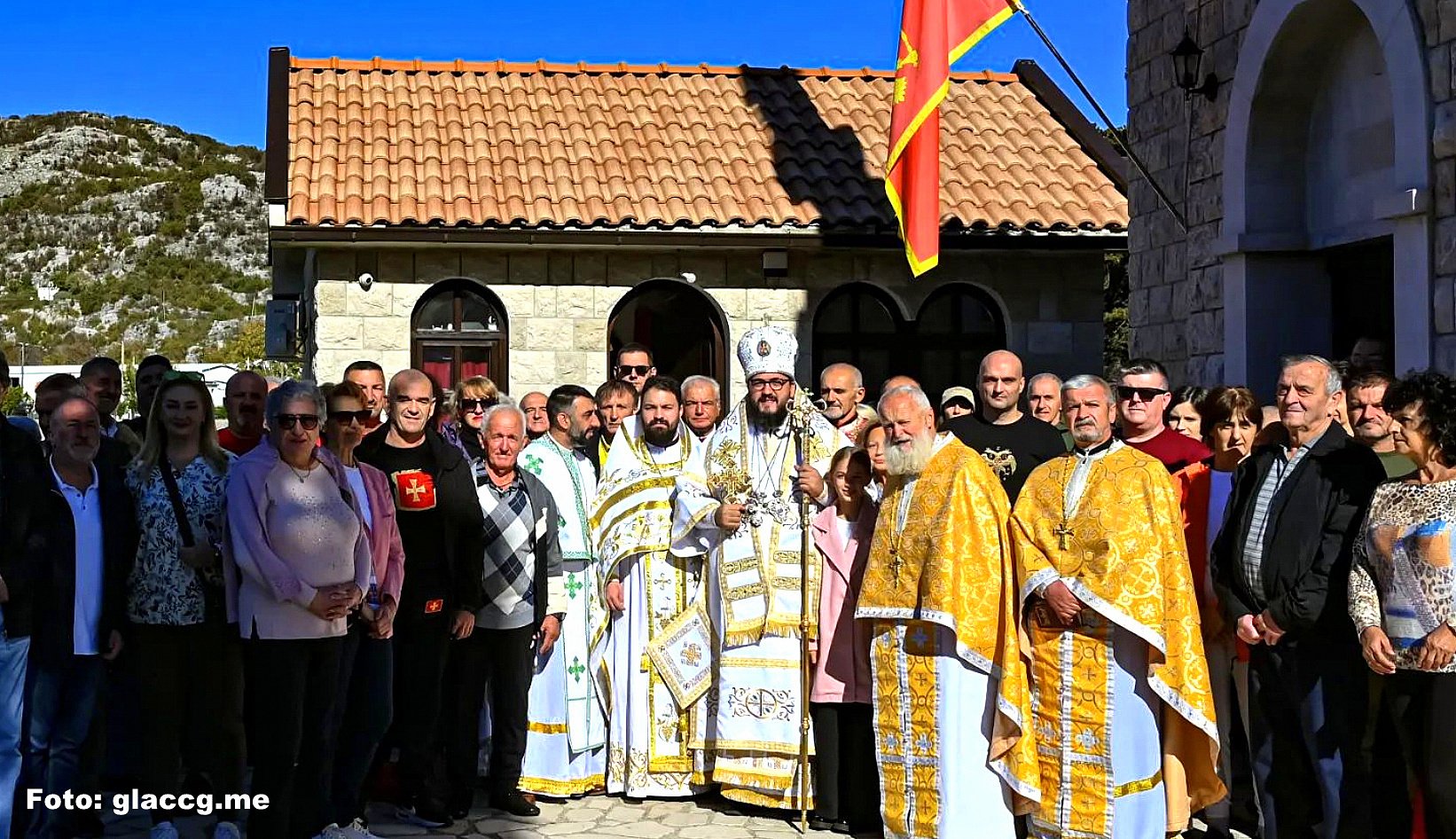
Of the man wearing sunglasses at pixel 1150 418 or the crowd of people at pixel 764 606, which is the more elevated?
the man wearing sunglasses at pixel 1150 418

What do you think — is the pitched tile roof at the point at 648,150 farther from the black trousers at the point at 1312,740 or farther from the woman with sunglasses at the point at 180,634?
the black trousers at the point at 1312,740

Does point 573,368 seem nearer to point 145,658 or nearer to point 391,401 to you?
point 391,401

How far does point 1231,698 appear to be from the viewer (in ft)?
21.2

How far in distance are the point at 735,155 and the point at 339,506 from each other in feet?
30.1

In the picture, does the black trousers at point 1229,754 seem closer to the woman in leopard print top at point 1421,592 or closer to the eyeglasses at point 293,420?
the woman in leopard print top at point 1421,592

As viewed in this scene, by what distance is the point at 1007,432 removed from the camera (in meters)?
6.65

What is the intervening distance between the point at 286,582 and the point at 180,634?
1.93 feet

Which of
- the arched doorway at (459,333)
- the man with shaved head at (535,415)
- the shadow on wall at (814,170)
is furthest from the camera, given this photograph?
the shadow on wall at (814,170)

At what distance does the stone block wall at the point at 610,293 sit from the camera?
12570mm

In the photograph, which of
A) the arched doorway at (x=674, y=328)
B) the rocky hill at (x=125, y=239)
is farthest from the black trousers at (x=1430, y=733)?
the rocky hill at (x=125, y=239)

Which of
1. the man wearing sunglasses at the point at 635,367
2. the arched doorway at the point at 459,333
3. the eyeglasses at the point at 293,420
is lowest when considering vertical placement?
the eyeglasses at the point at 293,420

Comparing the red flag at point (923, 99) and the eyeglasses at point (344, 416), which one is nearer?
the eyeglasses at point (344, 416)

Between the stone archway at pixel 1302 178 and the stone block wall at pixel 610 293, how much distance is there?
4472 millimetres

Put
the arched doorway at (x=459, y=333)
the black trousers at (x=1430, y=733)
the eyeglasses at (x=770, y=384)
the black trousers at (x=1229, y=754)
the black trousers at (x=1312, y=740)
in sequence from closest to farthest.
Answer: the black trousers at (x=1430, y=733) < the black trousers at (x=1312, y=740) < the black trousers at (x=1229, y=754) < the eyeglasses at (x=770, y=384) < the arched doorway at (x=459, y=333)
